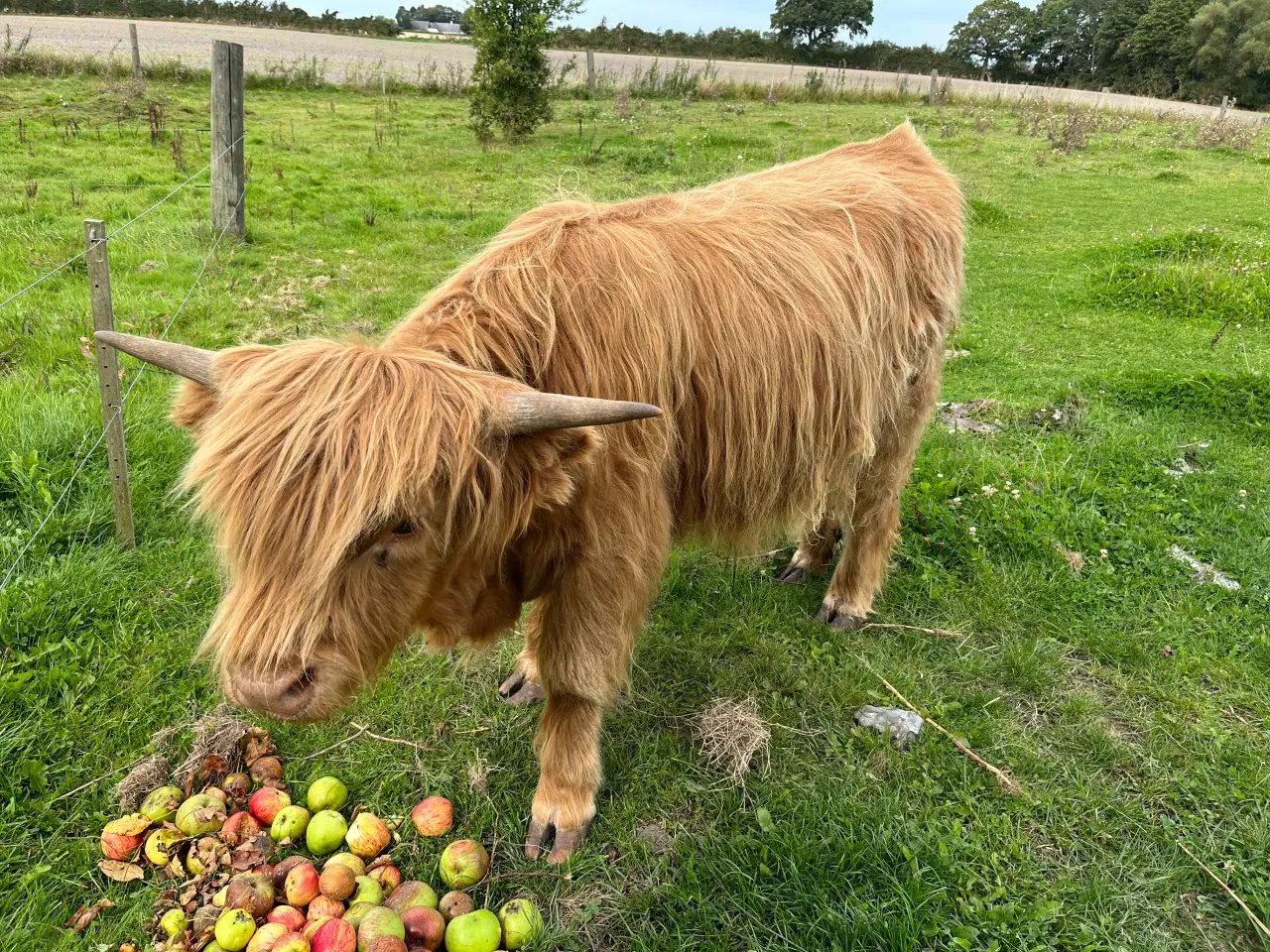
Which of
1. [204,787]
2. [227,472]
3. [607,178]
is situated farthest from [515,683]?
[607,178]

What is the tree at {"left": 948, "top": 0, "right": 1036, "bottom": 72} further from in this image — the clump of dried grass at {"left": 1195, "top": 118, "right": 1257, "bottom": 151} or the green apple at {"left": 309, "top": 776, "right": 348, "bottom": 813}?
the green apple at {"left": 309, "top": 776, "right": 348, "bottom": 813}

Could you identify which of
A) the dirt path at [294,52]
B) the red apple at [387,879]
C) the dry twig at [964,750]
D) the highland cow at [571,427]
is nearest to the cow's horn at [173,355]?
the highland cow at [571,427]

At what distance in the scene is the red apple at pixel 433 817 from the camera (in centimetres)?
249

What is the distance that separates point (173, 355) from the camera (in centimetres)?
189

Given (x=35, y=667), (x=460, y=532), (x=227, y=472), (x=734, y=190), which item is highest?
(x=734, y=190)

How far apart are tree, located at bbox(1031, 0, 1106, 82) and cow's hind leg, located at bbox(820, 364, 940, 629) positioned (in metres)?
69.6

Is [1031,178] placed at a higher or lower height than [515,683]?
higher

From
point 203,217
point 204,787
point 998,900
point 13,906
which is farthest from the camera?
point 203,217

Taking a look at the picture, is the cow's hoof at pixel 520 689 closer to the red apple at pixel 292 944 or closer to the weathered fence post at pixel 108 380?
the red apple at pixel 292 944

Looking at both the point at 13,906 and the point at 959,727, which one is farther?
the point at 959,727

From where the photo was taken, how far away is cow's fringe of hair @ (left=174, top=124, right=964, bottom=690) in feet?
5.34

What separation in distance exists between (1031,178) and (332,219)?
1268cm

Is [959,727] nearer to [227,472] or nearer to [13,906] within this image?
[227,472]

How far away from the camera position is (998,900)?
235 cm
